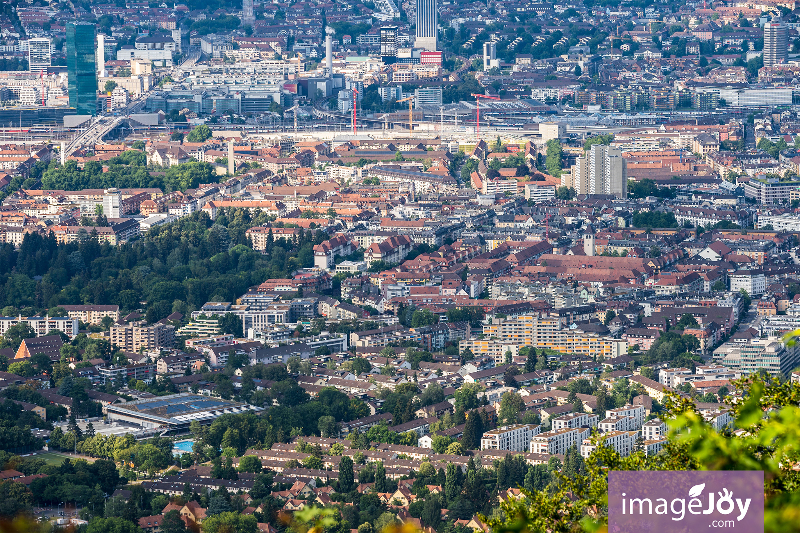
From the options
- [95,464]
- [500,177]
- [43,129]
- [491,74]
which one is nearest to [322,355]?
[95,464]

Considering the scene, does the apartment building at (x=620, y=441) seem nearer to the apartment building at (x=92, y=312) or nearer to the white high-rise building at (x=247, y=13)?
the apartment building at (x=92, y=312)

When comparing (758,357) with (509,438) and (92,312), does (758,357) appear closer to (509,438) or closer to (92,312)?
(509,438)

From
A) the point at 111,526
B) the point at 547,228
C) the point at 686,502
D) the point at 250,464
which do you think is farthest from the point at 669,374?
the point at 686,502

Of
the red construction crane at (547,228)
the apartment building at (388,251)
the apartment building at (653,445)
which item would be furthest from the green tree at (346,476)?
the red construction crane at (547,228)

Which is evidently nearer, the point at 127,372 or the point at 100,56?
the point at 127,372

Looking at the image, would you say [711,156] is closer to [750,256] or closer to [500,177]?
[500,177]

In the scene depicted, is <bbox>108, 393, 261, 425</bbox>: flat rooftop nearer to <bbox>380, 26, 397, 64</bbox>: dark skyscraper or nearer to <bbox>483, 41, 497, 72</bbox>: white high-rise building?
<bbox>483, 41, 497, 72</bbox>: white high-rise building

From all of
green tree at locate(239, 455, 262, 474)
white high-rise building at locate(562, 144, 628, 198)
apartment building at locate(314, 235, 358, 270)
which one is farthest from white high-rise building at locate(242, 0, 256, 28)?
green tree at locate(239, 455, 262, 474)
